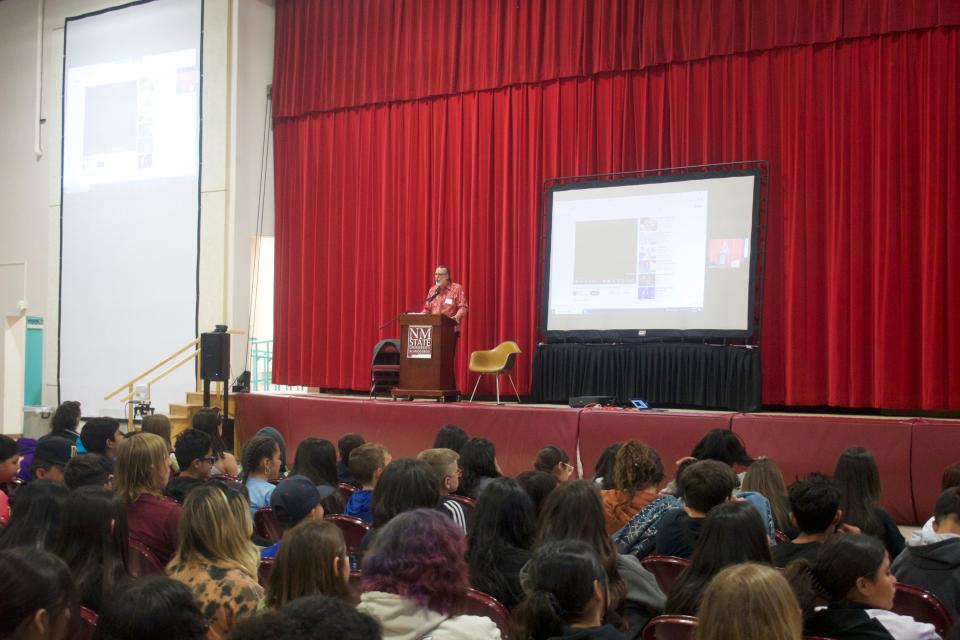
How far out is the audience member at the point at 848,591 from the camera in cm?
221

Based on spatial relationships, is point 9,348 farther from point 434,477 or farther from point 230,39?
point 434,477

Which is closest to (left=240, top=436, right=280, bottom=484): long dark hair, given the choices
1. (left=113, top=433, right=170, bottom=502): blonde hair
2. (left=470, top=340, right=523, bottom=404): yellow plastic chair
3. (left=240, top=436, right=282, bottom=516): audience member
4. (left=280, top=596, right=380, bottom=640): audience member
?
(left=240, top=436, right=282, bottom=516): audience member

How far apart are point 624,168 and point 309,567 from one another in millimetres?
8307

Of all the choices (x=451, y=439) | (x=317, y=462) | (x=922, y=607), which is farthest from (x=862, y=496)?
(x=317, y=462)

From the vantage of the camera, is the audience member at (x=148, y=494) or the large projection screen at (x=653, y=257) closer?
the audience member at (x=148, y=494)

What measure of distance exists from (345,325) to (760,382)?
16.6ft

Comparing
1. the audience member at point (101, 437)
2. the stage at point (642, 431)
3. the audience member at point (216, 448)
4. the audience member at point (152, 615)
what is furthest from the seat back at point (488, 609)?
the stage at point (642, 431)

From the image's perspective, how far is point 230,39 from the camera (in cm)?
1195

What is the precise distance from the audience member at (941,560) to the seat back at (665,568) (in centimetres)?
78

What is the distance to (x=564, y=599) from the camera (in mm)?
1977

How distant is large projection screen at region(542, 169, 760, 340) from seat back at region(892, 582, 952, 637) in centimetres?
635

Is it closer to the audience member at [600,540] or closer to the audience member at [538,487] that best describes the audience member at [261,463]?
the audience member at [538,487]

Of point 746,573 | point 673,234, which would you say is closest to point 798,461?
point 673,234

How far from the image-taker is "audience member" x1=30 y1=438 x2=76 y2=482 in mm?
4441
